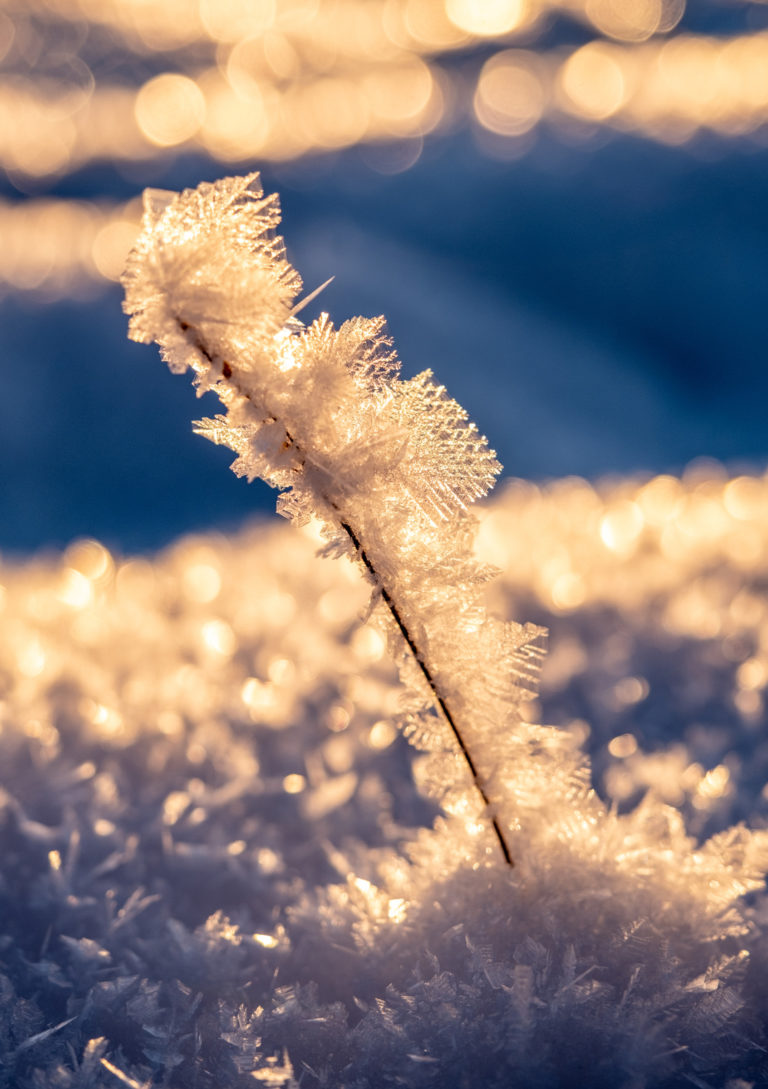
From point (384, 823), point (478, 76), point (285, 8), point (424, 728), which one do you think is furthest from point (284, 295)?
point (285, 8)

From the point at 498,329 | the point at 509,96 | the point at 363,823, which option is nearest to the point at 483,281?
the point at 498,329

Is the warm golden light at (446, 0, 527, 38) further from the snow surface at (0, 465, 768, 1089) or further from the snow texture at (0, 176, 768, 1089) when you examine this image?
the snow texture at (0, 176, 768, 1089)

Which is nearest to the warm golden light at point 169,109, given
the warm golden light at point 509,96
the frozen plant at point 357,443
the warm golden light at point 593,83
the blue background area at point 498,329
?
the blue background area at point 498,329

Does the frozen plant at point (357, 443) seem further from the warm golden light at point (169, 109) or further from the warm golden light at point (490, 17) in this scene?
the warm golden light at point (490, 17)

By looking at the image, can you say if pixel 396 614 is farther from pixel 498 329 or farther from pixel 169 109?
pixel 169 109

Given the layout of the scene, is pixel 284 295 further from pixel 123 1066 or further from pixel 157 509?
pixel 157 509

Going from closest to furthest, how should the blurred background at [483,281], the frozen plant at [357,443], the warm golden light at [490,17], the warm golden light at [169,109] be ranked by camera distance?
the frozen plant at [357,443], the blurred background at [483,281], the warm golden light at [169,109], the warm golden light at [490,17]
